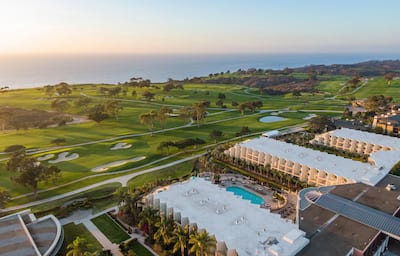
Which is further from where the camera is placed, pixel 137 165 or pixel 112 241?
pixel 137 165

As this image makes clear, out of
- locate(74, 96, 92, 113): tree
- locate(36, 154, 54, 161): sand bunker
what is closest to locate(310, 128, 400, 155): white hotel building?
locate(36, 154, 54, 161): sand bunker

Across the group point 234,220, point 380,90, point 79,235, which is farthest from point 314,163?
point 380,90

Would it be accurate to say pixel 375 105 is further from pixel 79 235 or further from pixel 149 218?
pixel 79 235

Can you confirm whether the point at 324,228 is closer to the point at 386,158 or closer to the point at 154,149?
the point at 386,158

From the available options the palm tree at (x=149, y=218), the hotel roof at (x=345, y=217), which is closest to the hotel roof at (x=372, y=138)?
the hotel roof at (x=345, y=217)

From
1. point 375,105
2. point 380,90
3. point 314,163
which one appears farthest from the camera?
point 380,90

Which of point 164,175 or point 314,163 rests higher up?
point 314,163

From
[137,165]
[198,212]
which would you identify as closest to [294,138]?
[137,165]

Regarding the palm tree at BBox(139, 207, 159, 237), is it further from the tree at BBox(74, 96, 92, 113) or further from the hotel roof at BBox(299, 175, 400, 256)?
the tree at BBox(74, 96, 92, 113)
